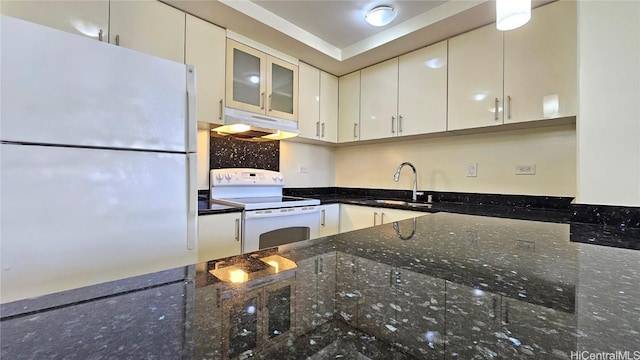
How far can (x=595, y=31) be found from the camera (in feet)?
3.84

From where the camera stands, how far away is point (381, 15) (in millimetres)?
1975

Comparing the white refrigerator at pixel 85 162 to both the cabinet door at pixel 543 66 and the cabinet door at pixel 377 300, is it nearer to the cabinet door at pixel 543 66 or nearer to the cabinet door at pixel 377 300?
the cabinet door at pixel 377 300

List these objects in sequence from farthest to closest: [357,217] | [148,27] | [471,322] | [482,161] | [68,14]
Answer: [357,217], [482,161], [148,27], [68,14], [471,322]

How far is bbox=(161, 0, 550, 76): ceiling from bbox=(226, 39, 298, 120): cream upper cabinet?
0.13m

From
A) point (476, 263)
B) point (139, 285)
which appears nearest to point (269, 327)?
point (139, 285)

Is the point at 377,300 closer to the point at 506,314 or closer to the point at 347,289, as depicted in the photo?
the point at 347,289

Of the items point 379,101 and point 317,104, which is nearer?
point 379,101

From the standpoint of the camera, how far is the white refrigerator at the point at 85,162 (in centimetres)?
96

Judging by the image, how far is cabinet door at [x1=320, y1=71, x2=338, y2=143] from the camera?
2.84 metres

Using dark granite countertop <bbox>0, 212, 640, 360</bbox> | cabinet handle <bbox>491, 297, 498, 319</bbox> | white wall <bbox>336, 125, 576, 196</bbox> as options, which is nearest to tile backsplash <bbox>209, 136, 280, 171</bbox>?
white wall <bbox>336, 125, 576, 196</bbox>

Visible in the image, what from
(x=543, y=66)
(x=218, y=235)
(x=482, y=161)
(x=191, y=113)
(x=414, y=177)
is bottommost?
(x=218, y=235)

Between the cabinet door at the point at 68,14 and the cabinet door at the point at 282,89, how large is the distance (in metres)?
1.12

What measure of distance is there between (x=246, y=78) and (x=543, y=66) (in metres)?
2.06

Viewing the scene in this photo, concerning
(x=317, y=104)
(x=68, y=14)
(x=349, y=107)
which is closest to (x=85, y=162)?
(x=68, y=14)
